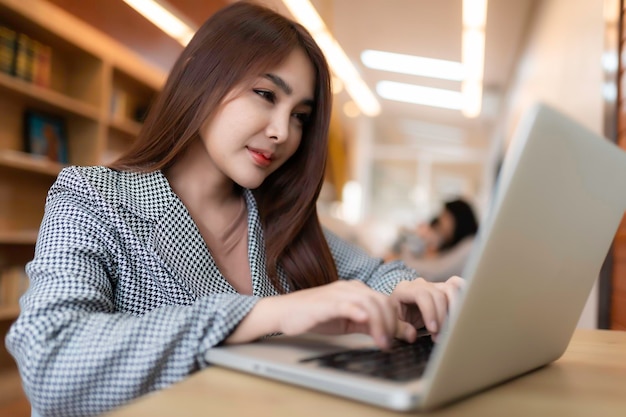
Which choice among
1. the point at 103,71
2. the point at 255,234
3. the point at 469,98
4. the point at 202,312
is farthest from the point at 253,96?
the point at 469,98

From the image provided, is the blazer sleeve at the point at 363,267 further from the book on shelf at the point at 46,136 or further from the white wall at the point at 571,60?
the book on shelf at the point at 46,136

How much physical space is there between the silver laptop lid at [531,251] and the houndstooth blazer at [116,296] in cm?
26

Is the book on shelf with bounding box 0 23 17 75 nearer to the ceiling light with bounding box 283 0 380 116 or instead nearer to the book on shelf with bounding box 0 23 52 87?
the book on shelf with bounding box 0 23 52 87

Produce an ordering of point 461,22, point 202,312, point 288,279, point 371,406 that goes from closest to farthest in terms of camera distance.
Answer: point 371,406 < point 202,312 < point 288,279 < point 461,22

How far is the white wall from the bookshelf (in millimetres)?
2520

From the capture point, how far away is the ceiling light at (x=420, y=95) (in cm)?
744

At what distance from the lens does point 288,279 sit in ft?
3.76

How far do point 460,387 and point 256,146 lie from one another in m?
0.71

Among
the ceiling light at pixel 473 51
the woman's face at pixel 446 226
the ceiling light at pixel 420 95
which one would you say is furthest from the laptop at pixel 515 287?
the ceiling light at pixel 420 95

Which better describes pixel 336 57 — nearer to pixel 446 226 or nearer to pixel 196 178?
pixel 446 226

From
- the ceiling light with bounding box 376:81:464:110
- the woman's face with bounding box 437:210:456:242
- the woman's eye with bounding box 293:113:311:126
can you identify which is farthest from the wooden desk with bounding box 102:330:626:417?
the ceiling light with bounding box 376:81:464:110

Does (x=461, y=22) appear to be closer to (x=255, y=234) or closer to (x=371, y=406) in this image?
(x=255, y=234)

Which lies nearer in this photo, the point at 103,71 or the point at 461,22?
the point at 103,71

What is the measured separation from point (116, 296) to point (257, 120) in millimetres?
401
